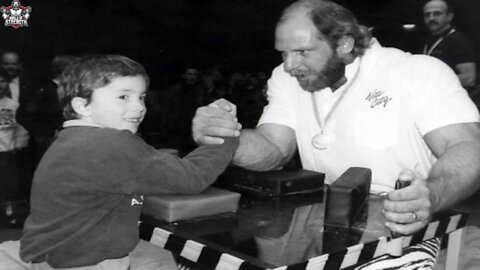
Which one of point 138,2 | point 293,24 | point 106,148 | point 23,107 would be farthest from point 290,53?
point 138,2

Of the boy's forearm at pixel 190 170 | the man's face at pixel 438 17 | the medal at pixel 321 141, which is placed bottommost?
the medal at pixel 321 141

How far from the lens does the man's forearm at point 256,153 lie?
1.96m

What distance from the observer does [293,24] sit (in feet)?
6.40

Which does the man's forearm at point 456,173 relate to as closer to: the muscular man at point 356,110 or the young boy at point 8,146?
Result: the muscular man at point 356,110

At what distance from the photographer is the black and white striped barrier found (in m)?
1.04

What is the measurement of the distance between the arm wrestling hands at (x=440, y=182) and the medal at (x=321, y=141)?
36cm

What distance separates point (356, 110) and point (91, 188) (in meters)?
1.10

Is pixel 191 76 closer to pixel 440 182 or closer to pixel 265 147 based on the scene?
pixel 265 147

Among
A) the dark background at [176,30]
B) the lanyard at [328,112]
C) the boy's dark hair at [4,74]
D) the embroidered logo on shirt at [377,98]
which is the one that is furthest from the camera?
the dark background at [176,30]

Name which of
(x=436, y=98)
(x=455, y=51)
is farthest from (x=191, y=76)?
(x=436, y=98)

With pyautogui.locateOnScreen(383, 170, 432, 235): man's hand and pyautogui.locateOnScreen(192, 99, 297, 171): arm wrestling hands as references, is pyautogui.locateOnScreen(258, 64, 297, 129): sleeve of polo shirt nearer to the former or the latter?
pyautogui.locateOnScreen(192, 99, 297, 171): arm wrestling hands

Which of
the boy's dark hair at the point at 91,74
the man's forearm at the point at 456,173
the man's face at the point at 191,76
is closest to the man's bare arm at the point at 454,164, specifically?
the man's forearm at the point at 456,173

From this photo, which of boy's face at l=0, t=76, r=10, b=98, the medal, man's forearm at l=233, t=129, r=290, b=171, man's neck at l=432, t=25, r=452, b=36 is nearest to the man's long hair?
the medal

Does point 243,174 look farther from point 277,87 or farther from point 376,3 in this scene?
point 376,3
